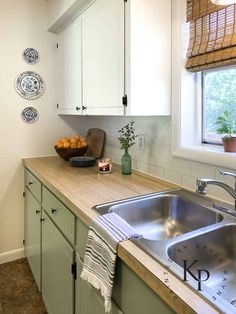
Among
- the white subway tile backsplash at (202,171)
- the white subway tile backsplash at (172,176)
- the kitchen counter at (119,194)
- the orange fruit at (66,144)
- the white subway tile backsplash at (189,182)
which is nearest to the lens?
the kitchen counter at (119,194)

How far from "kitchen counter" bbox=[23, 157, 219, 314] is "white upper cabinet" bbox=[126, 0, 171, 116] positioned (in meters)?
0.44

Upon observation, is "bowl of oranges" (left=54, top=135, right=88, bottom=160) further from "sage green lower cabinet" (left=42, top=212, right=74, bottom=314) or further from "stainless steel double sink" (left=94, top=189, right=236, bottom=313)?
"stainless steel double sink" (left=94, top=189, right=236, bottom=313)

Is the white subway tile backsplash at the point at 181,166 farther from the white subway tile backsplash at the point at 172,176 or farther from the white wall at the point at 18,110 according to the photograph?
the white wall at the point at 18,110

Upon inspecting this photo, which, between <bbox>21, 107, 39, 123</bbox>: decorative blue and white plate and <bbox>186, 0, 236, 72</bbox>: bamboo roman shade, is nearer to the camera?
<bbox>186, 0, 236, 72</bbox>: bamboo roman shade

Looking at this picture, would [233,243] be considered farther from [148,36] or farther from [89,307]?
[148,36]

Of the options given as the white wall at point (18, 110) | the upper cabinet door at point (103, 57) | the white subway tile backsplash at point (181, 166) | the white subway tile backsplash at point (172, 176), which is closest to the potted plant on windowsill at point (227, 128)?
the white subway tile backsplash at point (181, 166)

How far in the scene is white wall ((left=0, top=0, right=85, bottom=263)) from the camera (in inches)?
95.8

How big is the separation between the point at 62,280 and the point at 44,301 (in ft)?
1.80

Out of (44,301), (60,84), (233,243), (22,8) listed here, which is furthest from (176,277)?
(22,8)

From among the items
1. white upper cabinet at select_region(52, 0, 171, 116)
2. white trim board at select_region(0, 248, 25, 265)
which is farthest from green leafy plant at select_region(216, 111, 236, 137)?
white trim board at select_region(0, 248, 25, 265)

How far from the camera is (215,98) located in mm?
1613

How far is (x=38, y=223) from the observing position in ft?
6.89

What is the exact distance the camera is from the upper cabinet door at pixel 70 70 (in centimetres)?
214

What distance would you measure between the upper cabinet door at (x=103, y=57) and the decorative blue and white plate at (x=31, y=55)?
0.72 metres
